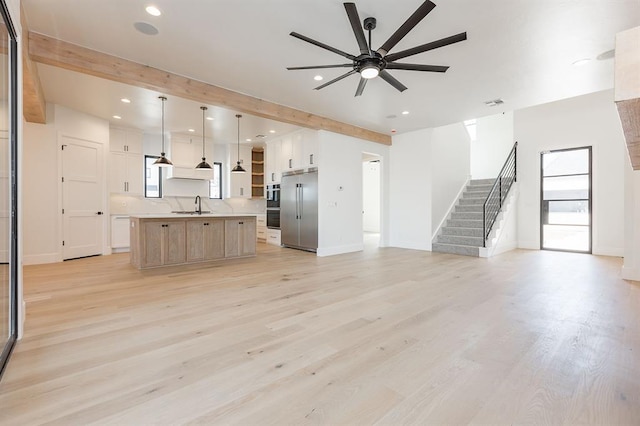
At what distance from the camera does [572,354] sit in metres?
2.08

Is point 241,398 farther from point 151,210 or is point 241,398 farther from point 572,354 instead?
point 151,210

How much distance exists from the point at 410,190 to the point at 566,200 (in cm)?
353

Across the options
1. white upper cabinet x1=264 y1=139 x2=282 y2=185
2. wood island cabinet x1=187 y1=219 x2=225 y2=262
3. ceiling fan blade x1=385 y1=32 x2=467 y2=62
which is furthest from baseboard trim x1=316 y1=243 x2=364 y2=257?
ceiling fan blade x1=385 y1=32 x2=467 y2=62

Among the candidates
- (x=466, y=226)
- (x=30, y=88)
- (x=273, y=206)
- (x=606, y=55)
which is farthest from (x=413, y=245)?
(x=30, y=88)

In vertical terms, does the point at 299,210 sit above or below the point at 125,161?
below

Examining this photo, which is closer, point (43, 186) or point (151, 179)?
point (43, 186)

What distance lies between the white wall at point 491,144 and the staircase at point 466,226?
66cm

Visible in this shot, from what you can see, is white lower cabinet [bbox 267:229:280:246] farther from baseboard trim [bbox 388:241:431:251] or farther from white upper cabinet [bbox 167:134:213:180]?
baseboard trim [bbox 388:241:431:251]

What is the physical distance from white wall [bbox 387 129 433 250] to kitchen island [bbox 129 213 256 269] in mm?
3662

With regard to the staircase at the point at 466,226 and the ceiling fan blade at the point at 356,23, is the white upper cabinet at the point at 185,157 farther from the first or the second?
the staircase at the point at 466,226

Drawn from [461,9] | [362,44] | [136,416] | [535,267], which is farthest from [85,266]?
[535,267]

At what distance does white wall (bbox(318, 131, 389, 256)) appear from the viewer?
6.37 meters

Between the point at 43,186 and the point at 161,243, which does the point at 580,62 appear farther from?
the point at 43,186

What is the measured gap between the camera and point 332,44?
11.3ft
